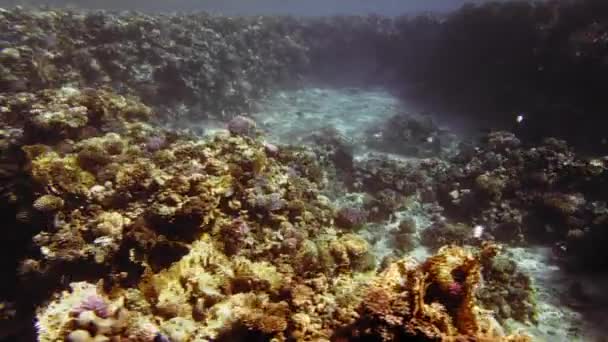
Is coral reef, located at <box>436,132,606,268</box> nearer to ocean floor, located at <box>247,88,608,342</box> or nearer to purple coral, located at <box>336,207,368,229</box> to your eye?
ocean floor, located at <box>247,88,608,342</box>

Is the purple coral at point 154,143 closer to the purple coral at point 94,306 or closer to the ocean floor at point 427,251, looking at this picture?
the purple coral at point 94,306

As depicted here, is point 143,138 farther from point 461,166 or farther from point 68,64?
point 461,166

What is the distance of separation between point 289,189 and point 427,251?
429cm

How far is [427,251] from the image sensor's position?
35.9 feet

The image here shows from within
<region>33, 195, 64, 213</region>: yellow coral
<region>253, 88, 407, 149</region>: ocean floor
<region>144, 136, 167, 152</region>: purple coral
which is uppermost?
<region>253, 88, 407, 149</region>: ocean floor

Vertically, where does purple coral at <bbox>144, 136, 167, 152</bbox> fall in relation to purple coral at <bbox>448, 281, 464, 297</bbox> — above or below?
above

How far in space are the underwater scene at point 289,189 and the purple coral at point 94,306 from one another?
0.08 feet

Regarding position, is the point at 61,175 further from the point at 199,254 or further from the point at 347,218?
the point at 347,218

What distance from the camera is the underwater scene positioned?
5457 millimetres

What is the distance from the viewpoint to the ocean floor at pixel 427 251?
8.38 m

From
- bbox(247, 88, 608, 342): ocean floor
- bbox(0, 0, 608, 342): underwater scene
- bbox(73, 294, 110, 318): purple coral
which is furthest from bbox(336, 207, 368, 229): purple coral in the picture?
bbox(73, 294, 110, 318): purple coral

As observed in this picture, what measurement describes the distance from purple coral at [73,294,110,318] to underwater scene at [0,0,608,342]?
0.02 m

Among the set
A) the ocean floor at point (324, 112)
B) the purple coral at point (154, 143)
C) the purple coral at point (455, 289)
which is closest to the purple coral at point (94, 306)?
the purple coral at point (455, 289)

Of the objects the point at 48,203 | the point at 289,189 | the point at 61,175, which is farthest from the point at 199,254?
the point at 61,175
